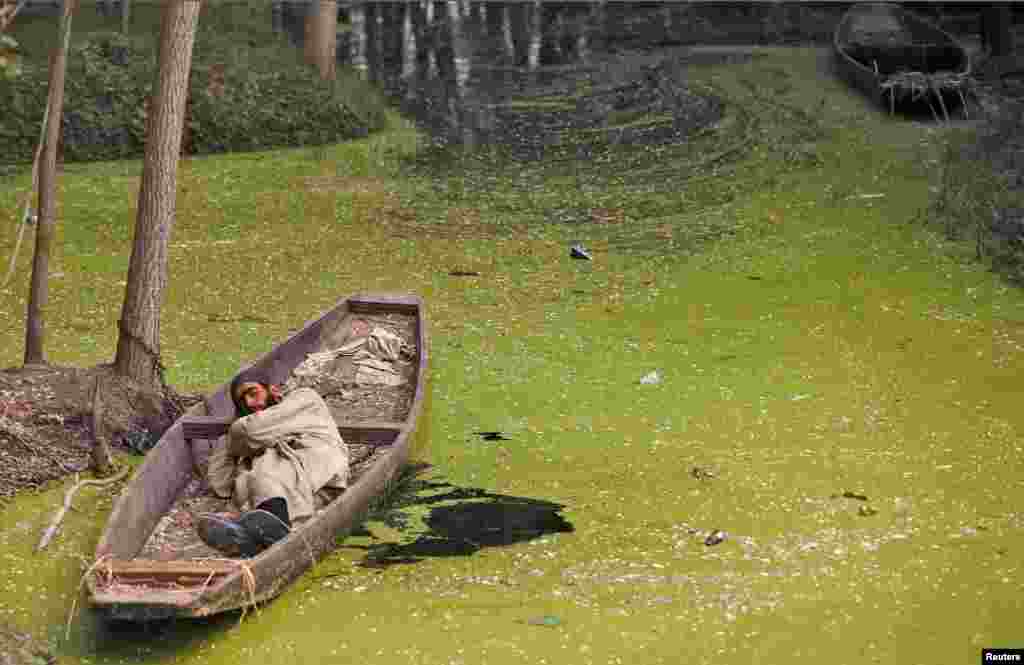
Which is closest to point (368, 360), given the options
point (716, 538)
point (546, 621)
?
point (716, 538)

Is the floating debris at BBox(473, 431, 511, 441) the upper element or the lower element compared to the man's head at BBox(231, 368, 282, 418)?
lower

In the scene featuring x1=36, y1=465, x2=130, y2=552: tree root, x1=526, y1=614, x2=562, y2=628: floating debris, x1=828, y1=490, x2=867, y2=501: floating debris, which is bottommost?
x1=828, y1=490, x2=867, y2=501: floating debris

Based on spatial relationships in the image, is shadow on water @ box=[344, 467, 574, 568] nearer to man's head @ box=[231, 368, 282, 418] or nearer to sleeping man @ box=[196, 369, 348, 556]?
sleeping man @ box=[196, 369, 348, 556]

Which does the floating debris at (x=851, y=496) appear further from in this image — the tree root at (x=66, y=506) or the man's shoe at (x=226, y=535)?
the tree root at (x=66, y=506)

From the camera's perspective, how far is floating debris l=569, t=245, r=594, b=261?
46.4 ft

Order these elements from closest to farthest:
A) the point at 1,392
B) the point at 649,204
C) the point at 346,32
Result: the point at 1,392
the point at 649,204
the point at 346,32

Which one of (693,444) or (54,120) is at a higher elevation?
(54,120)

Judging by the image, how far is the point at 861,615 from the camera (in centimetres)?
728

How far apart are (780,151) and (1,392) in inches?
441

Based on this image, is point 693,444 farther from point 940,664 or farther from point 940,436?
point 940,664

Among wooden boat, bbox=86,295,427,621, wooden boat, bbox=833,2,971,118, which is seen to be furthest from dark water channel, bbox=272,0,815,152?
wooden boat, bbox=86,295,427,621

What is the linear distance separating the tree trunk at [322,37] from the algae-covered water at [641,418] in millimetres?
2753

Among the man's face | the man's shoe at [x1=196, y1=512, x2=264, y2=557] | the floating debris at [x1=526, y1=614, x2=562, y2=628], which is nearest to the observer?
the floating debris at [x1=526, y1=614, x2=562, y2=628]

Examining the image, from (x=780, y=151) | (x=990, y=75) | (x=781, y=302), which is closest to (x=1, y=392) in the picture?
(x=781, y=302)
